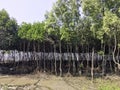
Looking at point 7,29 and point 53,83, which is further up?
point 7,29

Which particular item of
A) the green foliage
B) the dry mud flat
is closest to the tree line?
the green foliage

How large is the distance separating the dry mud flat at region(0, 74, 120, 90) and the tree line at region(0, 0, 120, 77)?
1435 mm

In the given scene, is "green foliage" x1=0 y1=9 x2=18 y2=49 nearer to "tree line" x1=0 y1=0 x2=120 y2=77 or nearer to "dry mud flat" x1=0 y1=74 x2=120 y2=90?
"tree line" x1=0 y1=0 x2=120 y2=77

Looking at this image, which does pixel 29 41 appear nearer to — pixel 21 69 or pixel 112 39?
pixel 21 69

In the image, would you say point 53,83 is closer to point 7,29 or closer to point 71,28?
point 71,28

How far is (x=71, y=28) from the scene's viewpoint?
78.1ft

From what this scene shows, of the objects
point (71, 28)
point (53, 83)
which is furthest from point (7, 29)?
point (53, 83)

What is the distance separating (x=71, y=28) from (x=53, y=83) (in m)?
4.85

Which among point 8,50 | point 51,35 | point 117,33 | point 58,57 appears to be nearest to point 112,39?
point 117,33

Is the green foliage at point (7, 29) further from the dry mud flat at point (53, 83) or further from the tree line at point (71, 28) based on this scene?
the dry mud flat at point (53, 83)

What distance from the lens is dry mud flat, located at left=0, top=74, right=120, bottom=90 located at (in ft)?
61.5

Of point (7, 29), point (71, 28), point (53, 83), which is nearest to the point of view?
point (53, 83)

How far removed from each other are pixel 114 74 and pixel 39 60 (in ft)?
23.2

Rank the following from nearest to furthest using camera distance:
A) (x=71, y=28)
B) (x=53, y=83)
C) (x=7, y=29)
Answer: (x=53, y=83)
(x=71, y=28)
(x=7, y=29)
